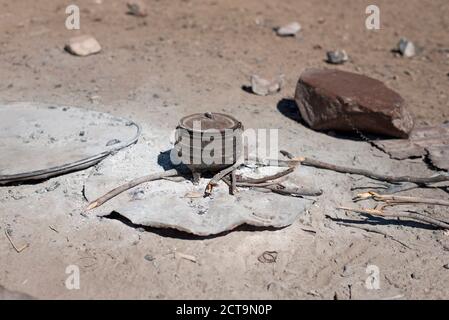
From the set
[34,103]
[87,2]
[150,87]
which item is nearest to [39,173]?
[34,103]

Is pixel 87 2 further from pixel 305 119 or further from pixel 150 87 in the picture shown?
pixel 305 119

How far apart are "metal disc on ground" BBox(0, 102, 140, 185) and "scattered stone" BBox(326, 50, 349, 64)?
11.2 feet

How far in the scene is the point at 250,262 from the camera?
374cm

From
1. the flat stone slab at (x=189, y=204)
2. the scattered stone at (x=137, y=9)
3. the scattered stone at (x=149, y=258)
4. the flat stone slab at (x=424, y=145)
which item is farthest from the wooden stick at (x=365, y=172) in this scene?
the scattered stone at (x=137, y=9)

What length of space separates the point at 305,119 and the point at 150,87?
189 cm

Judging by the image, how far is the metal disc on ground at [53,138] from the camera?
14.5 feet

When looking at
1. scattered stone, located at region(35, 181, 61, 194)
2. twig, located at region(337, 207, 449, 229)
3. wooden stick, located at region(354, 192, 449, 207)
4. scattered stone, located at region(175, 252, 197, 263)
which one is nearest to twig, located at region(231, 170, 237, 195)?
scattered stone, located at region(175, 252, 197, 263)

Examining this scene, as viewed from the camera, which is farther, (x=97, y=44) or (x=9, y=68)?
(x=97, y=44)

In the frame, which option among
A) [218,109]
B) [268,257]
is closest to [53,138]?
[218,109]

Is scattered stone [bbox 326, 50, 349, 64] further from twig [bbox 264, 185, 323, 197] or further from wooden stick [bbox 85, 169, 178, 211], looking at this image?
wooden stick [bbox 85, 169, 178, 211]

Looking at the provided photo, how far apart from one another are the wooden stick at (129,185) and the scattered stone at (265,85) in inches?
96.7

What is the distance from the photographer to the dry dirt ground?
11.8 feet

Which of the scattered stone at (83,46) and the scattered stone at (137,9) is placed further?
the scattered stone at (137,9)

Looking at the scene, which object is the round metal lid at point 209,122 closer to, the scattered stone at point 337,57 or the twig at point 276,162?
the twig at point 276,162
